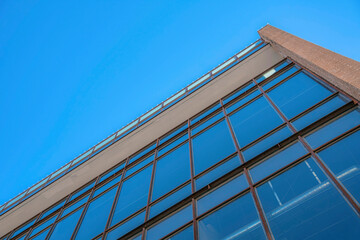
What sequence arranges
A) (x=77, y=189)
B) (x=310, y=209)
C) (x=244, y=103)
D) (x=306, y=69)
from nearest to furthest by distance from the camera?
1. (x=310, y=209)
2. (x=306, y=69)
3. (x=244, y=103)
4. (x=77, y=189)

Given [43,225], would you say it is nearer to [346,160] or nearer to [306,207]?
[306,207]

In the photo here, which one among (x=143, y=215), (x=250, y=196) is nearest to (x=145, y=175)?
(x=143, y=215)

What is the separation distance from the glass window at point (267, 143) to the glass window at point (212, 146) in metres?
0.79

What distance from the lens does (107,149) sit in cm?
1780

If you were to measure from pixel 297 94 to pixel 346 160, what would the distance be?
15.3 feet

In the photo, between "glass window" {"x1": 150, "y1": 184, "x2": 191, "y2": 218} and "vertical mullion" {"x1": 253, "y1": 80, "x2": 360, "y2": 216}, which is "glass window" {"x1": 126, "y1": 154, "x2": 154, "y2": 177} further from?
"vertical mullion" {"x1": 253, "y1": 80, "x2": 360, "y2": 216}

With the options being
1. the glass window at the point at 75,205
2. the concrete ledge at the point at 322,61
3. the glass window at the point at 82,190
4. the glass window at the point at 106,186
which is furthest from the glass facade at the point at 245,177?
the concrete ledge at the point at 322,61

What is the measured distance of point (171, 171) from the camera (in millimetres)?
12258

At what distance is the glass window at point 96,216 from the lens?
39.0 feet

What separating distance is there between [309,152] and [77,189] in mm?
13534

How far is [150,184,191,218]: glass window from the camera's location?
10.1 meters

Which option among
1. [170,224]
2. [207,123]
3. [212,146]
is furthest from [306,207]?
[207,123]

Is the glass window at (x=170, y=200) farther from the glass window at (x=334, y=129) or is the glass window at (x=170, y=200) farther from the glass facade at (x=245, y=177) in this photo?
the glass window at (x=334, y=129)

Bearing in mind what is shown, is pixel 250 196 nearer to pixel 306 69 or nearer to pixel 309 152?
pixel 309 152
